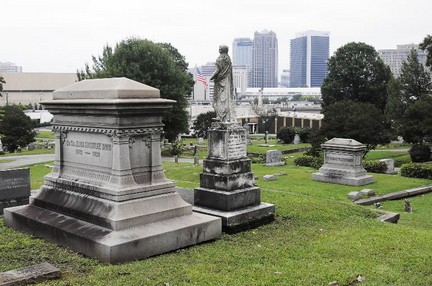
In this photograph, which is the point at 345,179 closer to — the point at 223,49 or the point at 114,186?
the point at 223,49

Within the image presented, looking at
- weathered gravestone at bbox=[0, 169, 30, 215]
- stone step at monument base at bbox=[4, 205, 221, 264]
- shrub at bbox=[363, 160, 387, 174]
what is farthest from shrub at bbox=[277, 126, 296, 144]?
stone step at monument base at bbox=[4, 205, 221, 264]

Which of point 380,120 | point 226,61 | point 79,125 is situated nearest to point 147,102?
point 79,125

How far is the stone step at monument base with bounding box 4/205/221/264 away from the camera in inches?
308

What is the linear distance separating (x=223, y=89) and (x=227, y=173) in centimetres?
205

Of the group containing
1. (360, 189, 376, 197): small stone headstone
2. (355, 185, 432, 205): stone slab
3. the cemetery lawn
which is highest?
the cemetery lawn

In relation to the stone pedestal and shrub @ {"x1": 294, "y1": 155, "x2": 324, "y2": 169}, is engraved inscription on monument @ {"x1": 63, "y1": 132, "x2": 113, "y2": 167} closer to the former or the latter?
the stone pedestal

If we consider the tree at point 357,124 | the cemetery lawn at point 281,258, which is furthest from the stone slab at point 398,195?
the tree at point 357,124

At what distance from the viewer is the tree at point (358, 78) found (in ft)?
168

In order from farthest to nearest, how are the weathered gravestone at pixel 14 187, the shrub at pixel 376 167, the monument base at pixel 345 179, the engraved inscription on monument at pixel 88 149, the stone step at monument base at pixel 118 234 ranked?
the shrub at pixel 376 167 < the monument base at pixel 345 179 < the weathered gravestone at pixel 14 187 < the engraved inscription on monument at pixel 88 149 < the stone step at monument base at pixel 118 234

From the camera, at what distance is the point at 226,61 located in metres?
11.3

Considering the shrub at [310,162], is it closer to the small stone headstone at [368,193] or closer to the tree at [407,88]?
the small stone headstone at [368,193]

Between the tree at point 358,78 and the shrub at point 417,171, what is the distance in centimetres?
2815

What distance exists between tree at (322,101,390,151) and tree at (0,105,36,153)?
90.5 ft

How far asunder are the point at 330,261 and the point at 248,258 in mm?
1371
